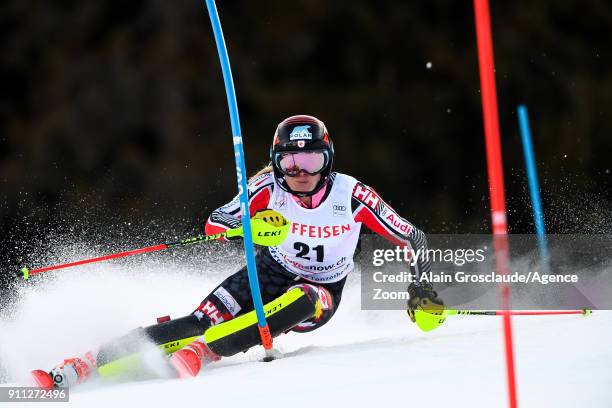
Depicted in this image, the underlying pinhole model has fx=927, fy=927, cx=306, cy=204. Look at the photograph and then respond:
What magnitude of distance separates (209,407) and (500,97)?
34.6ft

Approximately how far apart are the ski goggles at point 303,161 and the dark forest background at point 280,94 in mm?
7815

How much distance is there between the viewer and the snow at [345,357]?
2.88m

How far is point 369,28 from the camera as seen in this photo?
13883 mm

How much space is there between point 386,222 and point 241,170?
0.94 m

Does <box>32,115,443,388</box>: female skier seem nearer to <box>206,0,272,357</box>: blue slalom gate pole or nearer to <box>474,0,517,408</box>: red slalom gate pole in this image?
<box>206,0,272,357</box>: blue slalom gate pole

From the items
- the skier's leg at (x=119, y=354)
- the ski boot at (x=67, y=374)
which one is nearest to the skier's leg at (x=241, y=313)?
the skier's leg at (x=119, y=354)

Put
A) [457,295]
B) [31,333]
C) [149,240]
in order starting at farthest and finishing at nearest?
1. [149,240]
2. [457,295]
3. [31,333]

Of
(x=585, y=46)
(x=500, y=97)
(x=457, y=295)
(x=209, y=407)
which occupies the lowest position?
(x=209, y=407)

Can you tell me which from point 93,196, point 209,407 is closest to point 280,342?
point 209,407

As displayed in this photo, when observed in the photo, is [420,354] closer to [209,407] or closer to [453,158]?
[209,407]

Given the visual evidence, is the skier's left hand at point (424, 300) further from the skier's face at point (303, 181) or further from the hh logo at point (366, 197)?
the skier's face at point (303, 181)

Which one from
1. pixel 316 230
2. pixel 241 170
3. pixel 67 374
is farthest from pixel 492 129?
pixel 67 374

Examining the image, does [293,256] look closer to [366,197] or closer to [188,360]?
[366,197]

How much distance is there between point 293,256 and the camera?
4270 mm
